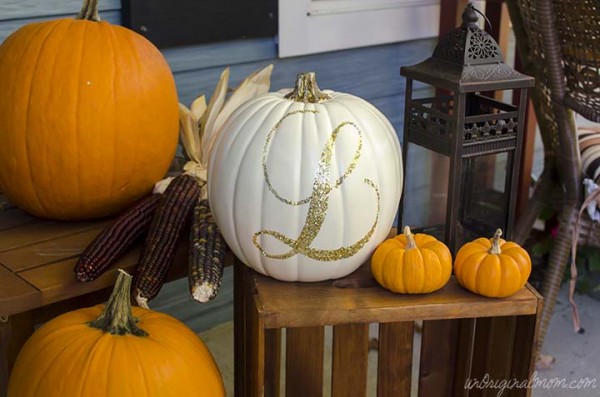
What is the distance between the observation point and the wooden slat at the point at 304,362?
1.57 metres

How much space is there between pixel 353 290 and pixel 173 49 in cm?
104

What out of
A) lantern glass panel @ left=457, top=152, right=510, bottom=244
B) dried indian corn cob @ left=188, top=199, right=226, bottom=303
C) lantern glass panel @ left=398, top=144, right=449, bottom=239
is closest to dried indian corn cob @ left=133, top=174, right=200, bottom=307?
dried indian corn cob @ left=188, top=199, right=226, bottom=303

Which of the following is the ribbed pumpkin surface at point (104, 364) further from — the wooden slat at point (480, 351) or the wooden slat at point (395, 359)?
Answer: the wooden slat at point (480, 351)

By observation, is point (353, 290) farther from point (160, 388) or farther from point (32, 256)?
point (32, 256)

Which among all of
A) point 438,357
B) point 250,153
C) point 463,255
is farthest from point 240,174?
point 438,357

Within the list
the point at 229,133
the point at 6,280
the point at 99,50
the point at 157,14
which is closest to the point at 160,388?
the point at 6,280

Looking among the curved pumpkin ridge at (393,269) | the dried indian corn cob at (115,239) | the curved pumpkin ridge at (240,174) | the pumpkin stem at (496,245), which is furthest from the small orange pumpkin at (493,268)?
the dried indian corn cob at (115,239)

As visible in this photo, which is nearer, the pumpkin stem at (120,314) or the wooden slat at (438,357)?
the pumpkin stem at (120,314)

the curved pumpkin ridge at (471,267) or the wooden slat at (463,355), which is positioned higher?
the curved pumpkin ridge at (471,267)

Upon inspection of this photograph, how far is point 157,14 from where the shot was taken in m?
2.09

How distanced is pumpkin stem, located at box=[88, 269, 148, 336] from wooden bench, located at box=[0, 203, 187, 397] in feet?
0.28

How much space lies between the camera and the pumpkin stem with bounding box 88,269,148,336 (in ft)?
4.30

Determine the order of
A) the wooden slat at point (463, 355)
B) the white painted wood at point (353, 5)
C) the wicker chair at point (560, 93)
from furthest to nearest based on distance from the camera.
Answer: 1. the white painted wood at point (353, 5)
2. the wicker chair at point (560, 93)
3. the wooden slat at point (463, 355)

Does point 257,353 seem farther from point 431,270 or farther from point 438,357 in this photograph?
point 438,357
